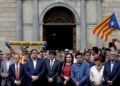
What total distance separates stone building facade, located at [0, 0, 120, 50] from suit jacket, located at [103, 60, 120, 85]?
461 inches

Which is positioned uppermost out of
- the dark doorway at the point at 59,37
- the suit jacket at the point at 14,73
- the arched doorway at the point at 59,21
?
the arched doorway at the point at 59,21

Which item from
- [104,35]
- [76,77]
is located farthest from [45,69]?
[104,35]

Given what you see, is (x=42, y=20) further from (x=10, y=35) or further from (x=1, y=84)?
(x=1, y=84)

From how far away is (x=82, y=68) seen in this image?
19016mm

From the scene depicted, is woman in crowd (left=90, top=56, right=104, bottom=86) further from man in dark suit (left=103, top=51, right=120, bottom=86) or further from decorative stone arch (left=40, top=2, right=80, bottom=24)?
decorative stone arch (left=40, top=2, right=80, bottom=24)

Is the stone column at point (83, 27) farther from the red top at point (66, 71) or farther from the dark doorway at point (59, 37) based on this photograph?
the red top at point (66, 71)

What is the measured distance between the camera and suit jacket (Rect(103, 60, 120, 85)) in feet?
61.3

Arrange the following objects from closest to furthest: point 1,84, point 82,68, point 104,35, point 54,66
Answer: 1. point 82,68
2. point 54,66
3. point 1,84
4. point 104,35

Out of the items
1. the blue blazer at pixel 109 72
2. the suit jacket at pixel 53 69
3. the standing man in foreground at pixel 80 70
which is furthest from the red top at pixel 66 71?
the blue blazer at pixel 109 72

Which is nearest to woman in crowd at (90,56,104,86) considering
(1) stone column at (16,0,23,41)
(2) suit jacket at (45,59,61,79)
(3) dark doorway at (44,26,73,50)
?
(2) suit jacket at (45,59,61,79)

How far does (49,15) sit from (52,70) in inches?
441

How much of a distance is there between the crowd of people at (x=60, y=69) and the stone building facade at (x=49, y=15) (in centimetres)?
840

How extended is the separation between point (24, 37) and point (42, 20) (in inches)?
53.0

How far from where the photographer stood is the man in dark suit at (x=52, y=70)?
2034 centimetres
